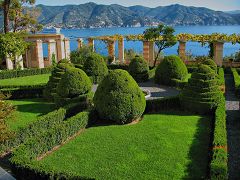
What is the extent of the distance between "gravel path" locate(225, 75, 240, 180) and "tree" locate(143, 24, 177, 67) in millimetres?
10261

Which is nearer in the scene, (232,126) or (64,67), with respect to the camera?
(232,126)

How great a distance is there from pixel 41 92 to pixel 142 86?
6936mm

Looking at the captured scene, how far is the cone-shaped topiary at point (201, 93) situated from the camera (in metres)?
15.7

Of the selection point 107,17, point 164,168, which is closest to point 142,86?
point 164,168

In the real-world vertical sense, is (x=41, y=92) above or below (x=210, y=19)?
below

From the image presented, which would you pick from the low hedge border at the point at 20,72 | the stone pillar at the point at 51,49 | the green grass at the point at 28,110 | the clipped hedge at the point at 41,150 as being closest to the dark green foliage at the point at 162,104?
the clipped hedge at the point at 41,150

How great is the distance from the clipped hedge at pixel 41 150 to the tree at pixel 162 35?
59.4 feet

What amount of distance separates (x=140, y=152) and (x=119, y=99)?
3.38 metres

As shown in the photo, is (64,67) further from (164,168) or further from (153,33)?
(153,33)

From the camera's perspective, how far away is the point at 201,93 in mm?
15852

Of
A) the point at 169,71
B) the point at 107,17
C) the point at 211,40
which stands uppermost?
the point at 107,17

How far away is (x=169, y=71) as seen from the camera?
23016mm

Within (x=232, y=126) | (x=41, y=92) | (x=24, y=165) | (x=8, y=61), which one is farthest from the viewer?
(x=8, y=61)

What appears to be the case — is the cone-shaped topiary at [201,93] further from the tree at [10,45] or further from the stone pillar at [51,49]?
the stone pillar at [51,49]
